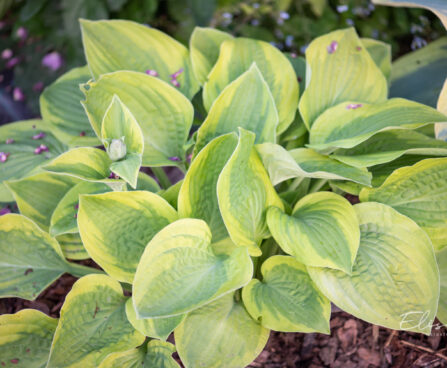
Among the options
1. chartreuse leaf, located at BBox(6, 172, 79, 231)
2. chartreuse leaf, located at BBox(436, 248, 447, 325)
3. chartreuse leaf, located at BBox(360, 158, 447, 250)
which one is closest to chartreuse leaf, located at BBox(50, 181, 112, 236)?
chartreuse leaf, located at BBox(6, 172, 79, 231)

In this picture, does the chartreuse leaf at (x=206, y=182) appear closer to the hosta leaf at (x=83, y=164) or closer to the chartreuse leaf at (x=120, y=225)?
the chartreuse leaf at (x=120, y=225)

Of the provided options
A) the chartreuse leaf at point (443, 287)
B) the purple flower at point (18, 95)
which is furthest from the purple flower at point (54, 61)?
the chartreuse leaf at point (443, 287)

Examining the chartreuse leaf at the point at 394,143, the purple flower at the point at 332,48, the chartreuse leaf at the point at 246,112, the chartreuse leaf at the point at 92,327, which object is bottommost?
the chartreuse leaf at the point at 92,327

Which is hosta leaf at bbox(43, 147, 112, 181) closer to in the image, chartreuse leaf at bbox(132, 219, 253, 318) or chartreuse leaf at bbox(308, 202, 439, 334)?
chartreuse leaf at bbox(132, 219, 253, 318)

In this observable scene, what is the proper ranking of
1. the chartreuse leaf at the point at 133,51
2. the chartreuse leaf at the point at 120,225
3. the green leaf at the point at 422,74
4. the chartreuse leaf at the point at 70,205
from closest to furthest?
1. the chartreuse leaf at the point at 120,225
2. the chartreuse leaf at the point at 70,205
3. the chartreuse leaf at the point at 133,51
4. the green leaf at the point at 422,74

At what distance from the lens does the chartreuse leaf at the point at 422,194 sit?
39.4 inches

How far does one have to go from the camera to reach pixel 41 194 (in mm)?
1155

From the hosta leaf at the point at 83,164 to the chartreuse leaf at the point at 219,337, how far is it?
0.40 meters

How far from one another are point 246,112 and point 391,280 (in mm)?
532

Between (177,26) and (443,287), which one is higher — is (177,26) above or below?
above

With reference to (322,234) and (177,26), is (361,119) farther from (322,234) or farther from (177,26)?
(177,26)

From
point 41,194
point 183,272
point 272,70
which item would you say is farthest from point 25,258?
point 272,70

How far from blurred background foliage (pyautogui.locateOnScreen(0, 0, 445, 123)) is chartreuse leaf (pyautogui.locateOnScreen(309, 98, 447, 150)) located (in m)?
0.80

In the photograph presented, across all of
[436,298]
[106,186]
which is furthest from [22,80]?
[436,298]
